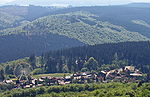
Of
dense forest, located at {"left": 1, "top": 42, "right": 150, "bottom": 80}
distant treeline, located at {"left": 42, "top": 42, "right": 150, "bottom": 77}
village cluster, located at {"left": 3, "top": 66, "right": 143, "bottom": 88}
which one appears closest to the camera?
village cluster, located at {"left": 3, "top": 66, "right": 143, "bottom": 88}

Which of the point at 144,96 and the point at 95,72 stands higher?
the point at 144,96

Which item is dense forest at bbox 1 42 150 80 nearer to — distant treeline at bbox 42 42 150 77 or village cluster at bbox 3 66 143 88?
distant treeline at bbox 42 42 150 77

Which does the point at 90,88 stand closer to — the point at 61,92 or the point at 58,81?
the point at 61,92

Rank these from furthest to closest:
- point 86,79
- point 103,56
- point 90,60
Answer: point 103,56 < point 90,60 < point 86,79

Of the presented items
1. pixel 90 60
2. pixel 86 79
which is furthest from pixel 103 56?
pixel 86 79

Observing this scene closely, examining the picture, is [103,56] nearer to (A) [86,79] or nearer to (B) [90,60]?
(B) [90,60]

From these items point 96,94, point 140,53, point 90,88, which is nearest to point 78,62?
point 140,53

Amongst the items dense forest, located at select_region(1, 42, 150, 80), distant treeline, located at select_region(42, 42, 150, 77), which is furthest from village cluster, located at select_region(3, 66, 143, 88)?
distant treeline, located at select_region(42, 42, 150, 77)

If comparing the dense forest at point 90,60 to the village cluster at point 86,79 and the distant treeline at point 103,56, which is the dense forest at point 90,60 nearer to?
the distant treeline at point 103,56
